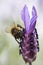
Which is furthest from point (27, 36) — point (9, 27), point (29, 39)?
point (9, 27)

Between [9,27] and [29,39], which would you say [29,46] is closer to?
[29,39]

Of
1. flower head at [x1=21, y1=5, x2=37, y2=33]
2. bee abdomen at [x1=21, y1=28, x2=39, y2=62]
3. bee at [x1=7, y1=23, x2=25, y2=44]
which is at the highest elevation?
flower head at [x1=21, y1=5, x2=37, y2=33]

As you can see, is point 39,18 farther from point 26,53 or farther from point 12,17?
point 26,53

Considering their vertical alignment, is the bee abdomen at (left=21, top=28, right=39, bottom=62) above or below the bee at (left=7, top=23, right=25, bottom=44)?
below

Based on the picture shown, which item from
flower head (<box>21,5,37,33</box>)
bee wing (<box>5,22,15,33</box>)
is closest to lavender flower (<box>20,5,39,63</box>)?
flower head (<box>21,5,37,33</box>)

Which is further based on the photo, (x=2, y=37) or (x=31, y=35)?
(x=2, y=37)

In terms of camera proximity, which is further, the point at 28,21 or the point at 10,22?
the point at 10,22

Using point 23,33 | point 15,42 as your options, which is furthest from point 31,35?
point 15,42

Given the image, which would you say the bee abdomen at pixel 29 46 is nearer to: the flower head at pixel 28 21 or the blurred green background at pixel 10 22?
the flower head at pixel 28 21

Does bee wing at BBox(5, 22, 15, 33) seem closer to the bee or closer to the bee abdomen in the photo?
the bee

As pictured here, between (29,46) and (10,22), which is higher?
(10,22)

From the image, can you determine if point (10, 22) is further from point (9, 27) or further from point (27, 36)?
point (27, 36)
